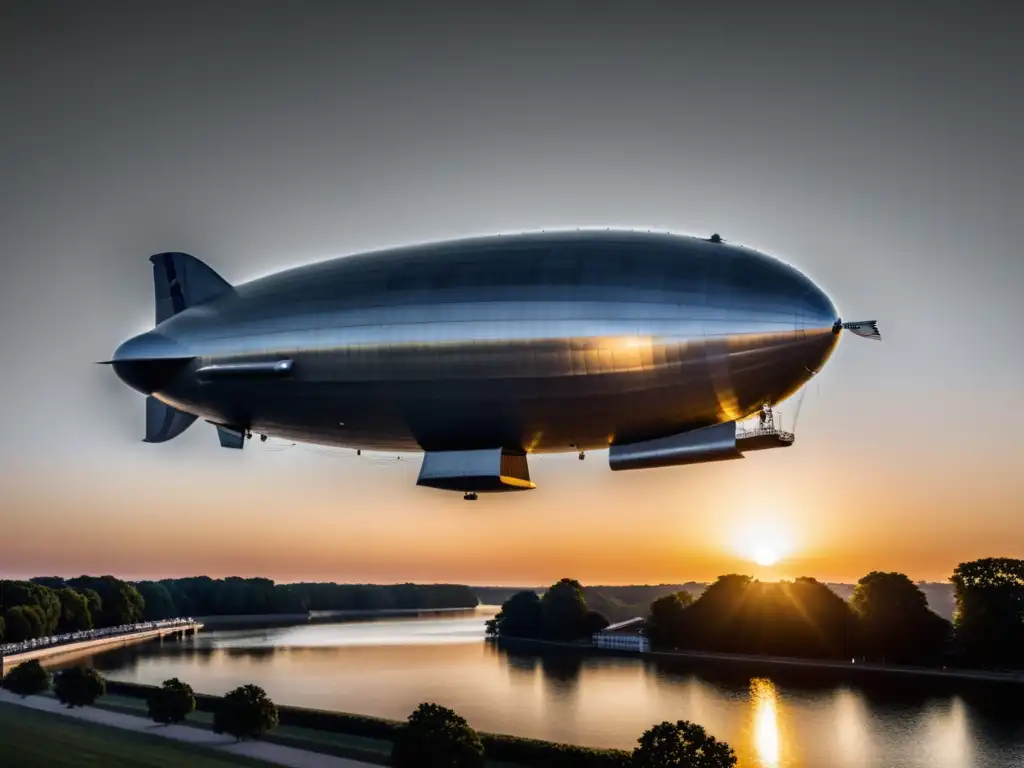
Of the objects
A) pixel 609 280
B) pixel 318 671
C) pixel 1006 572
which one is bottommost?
pixel 318 671

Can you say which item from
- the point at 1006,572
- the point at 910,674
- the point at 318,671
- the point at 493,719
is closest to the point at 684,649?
the point at 910,674

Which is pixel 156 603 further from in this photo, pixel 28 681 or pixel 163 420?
pixel 163 420

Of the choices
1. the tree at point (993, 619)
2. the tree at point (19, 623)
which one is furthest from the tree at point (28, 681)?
the tree at point (993, 619)

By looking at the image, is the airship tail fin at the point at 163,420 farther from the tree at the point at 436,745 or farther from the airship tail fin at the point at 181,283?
the tree at the point at 436,745

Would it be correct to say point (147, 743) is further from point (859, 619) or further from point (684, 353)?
point (859, 619)

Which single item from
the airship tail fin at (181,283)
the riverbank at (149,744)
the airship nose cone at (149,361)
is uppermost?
the airship tail fin at (181,283)
